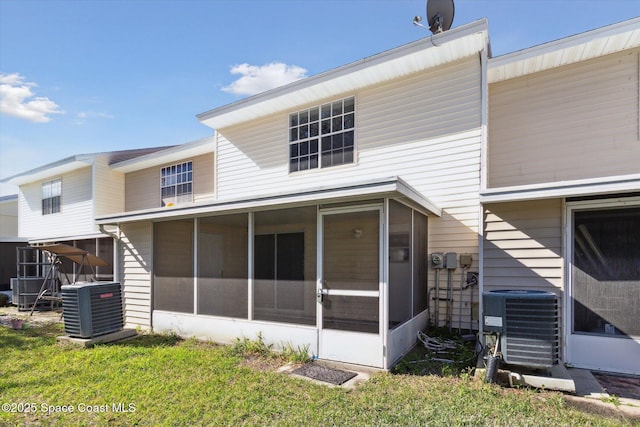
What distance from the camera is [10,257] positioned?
13.4 metres

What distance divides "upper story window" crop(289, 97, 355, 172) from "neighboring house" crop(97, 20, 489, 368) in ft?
0.09

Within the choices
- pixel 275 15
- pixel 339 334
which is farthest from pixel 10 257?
pixel 339 334

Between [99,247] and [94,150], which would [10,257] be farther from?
[99,247]

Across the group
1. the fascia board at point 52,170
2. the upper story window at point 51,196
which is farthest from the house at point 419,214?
the upper story window at point 51,196

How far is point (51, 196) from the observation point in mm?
14492

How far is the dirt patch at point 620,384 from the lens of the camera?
3.91m

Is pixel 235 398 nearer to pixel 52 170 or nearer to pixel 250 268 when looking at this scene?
pixel 250 268

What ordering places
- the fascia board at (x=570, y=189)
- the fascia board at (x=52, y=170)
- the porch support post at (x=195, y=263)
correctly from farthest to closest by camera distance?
the fascia board at (x=52, y=170) < the porch support post at (x=195, y=263) < the fascia board at (x=570, y=189)

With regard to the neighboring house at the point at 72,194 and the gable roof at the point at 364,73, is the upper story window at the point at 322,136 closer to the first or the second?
the gable roof at the point at 364,73

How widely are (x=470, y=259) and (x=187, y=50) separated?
831 cm

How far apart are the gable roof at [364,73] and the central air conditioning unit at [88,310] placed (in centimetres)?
481

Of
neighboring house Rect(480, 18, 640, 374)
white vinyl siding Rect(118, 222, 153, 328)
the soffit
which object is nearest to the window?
neighboring house Rect(480, 18, 640, 374)

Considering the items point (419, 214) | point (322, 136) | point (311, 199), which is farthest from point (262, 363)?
point (322, 136)

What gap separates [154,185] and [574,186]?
1199 cm
